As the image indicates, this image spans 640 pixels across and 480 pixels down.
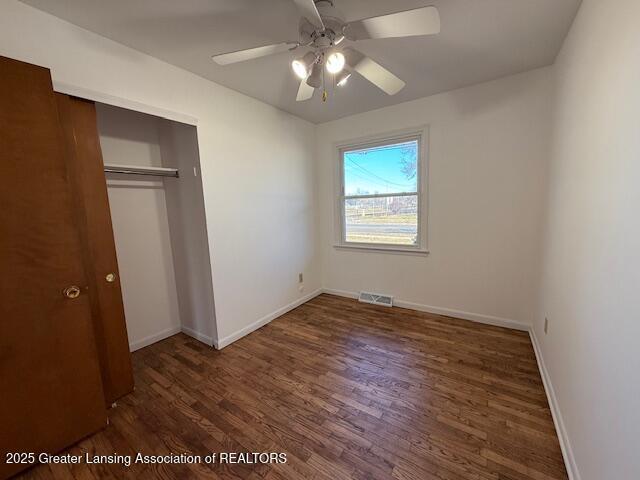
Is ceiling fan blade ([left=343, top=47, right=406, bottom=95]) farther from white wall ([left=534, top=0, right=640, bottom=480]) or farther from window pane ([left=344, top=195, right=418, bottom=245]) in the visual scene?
window pane ([left=344, top=195, right=418, bottom=245])

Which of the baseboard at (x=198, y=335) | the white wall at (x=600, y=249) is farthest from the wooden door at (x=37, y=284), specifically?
the white wall at (x=600, y=249)

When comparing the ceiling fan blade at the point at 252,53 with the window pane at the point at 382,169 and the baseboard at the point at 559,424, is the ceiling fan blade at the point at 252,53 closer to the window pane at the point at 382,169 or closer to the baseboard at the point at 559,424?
the window pane at the point at 382,169

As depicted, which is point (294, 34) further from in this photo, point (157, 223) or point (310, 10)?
point (157, 223)

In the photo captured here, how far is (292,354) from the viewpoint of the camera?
242cm

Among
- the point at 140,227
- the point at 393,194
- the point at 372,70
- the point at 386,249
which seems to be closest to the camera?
the point at 372,70

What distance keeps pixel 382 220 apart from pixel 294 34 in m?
2.30

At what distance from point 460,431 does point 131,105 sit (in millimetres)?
3142

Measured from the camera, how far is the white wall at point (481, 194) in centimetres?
247

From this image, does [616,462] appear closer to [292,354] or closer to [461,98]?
[292,354]

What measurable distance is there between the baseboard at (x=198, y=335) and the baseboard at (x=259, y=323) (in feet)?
0.33

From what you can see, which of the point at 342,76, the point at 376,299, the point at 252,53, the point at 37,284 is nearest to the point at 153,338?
the point at 37,284

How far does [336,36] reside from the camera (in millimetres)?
1396

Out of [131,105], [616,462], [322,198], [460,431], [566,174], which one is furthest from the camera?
[322,198]

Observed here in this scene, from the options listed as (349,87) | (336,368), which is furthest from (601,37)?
(336,368)
